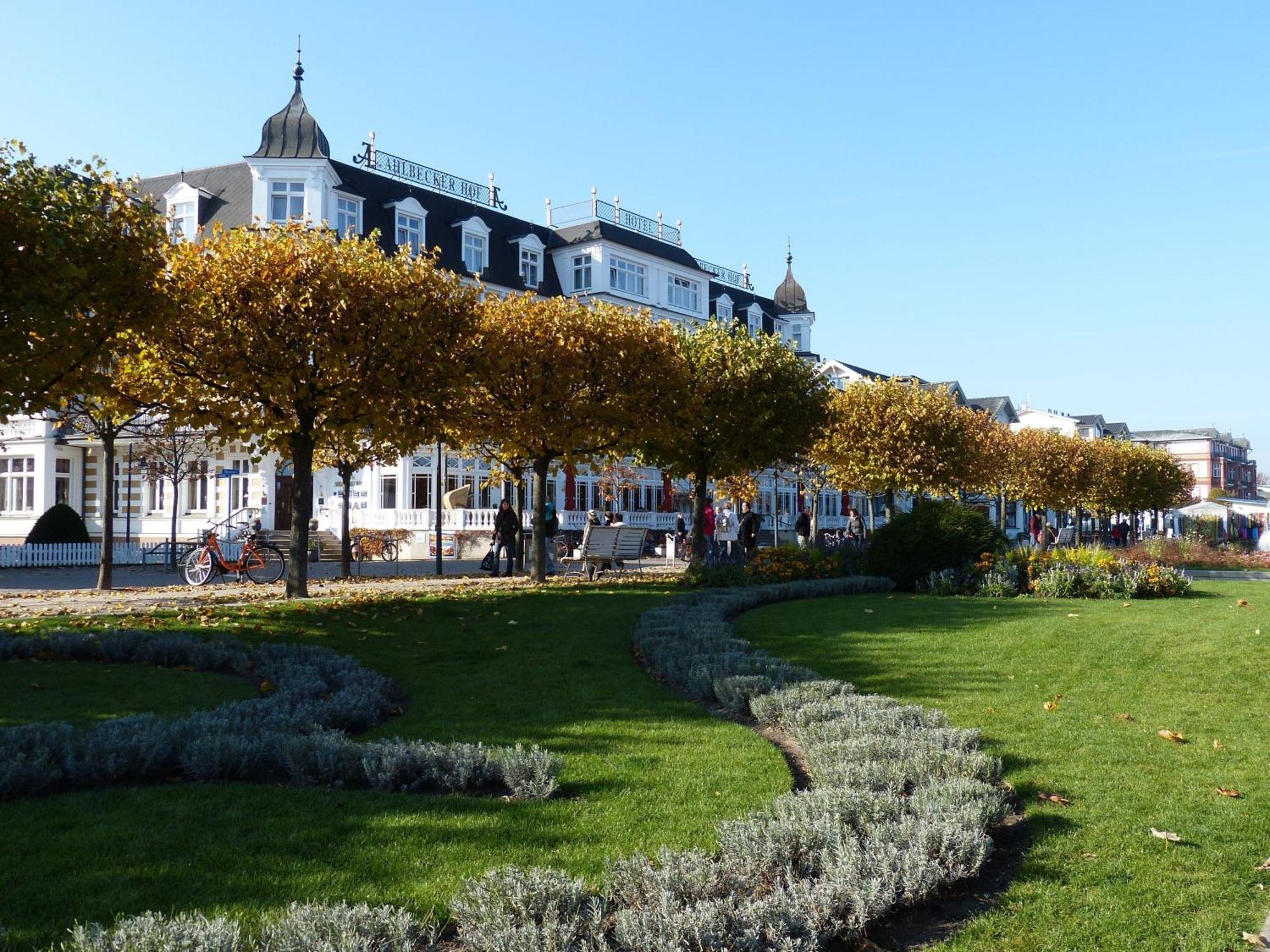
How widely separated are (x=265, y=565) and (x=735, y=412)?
36.0ft

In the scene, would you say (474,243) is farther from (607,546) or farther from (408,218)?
(607,546)

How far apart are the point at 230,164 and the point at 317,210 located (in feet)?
21.9

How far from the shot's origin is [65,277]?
1049 centimetres

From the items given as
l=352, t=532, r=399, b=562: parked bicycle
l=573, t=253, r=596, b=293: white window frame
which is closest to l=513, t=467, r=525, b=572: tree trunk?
l=352, t=532, r=399, b=562: parked bicycle

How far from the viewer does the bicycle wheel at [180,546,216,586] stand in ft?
68.6

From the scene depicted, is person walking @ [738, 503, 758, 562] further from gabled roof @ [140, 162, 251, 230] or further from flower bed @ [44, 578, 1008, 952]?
flower bed @ [44, 578, 1008, 952]

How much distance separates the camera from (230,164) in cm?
3878

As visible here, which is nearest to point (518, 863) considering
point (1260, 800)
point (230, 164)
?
point (1260, 800)

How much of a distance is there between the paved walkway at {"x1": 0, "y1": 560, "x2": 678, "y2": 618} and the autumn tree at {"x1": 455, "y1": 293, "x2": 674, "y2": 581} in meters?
2.76

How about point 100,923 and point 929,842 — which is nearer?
point 100,923

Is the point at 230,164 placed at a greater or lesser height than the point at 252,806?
greater

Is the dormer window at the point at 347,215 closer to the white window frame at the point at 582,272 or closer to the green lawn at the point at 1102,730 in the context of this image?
the white window frame at the point at 582,272

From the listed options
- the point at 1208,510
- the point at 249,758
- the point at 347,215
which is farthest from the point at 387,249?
the point at 1208,510

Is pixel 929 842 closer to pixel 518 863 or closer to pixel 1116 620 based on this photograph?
pixel 518 863
